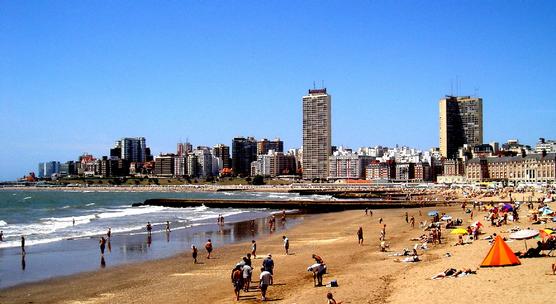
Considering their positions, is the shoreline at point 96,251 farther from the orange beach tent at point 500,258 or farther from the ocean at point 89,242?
the orange beach tent at point 500,258

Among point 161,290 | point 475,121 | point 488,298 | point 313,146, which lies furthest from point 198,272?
point 475,121

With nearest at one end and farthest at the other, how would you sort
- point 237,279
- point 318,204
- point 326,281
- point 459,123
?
point 237,279 → point 326,281 → point 318,204 → point 459,123

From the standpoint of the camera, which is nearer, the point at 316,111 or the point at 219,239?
the point at 219,239

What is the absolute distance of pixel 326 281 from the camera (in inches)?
693

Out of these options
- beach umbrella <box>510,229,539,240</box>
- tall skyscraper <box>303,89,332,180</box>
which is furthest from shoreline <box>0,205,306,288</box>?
tall skyscraper <box>303,89,332,180</box>

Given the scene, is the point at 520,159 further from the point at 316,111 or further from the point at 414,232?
the point at 414,232

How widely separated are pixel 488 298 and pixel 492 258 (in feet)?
13.6

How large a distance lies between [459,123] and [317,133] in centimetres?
5145

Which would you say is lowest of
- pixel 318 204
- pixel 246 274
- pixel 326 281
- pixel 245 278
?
pixel 318 204

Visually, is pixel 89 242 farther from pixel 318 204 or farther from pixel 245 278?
pixel 318 204

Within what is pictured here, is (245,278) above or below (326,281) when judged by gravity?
above

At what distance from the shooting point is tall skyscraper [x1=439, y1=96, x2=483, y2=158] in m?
195

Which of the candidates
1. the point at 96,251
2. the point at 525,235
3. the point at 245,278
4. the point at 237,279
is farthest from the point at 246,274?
the point at 96,251

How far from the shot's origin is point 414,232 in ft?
107
